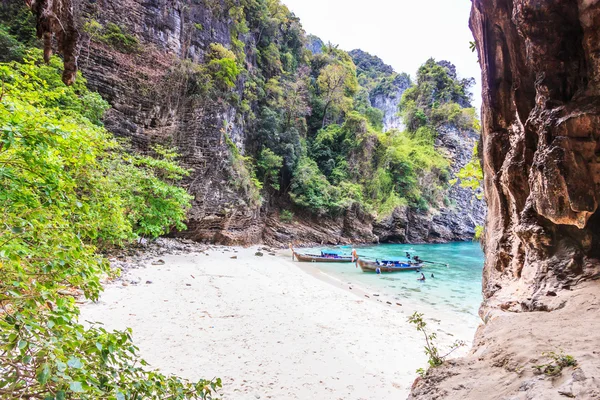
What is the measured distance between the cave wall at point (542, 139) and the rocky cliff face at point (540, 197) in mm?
12

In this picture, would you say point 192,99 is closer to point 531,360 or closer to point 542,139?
point 542,139

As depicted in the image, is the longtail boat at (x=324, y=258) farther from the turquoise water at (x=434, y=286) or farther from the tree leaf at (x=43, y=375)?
the tree leaf at (x=43, y=375)

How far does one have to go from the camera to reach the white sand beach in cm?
424

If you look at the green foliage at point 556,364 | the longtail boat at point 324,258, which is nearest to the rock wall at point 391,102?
the longtail boat at point 324,258

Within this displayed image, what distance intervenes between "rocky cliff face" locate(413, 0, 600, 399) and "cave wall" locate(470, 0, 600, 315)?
1cm

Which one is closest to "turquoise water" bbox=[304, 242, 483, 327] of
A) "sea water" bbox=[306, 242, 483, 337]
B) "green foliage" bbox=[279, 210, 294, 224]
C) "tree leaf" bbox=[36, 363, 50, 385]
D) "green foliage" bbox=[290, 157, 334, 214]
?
"sea water" bbox=[306, 242, 483, 337]

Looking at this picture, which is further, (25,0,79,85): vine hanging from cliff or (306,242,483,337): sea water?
(306,242,483,337): sea water

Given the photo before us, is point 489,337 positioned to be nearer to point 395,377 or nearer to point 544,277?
point 544,277

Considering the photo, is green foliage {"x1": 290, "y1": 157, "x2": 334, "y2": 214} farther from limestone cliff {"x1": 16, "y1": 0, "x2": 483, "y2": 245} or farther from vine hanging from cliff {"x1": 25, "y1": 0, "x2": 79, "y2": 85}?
vine hanging from cliff {"x1": 25, "y1": 0, "x2": 79, "y2": 85}

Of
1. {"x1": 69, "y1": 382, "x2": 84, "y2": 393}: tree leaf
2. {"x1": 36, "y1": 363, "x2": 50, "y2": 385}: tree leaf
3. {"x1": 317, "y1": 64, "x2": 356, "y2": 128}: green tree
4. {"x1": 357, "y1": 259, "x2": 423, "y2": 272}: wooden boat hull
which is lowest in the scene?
Result: {"x1": 357, "y1": 259, "x2": 423, "y2": 272}: wooden boat hull

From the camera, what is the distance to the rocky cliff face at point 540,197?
2.31 metres

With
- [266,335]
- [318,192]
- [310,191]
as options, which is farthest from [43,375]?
[318,192]

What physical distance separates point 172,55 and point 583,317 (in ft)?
74.0

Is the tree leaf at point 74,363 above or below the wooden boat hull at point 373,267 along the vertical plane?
above
